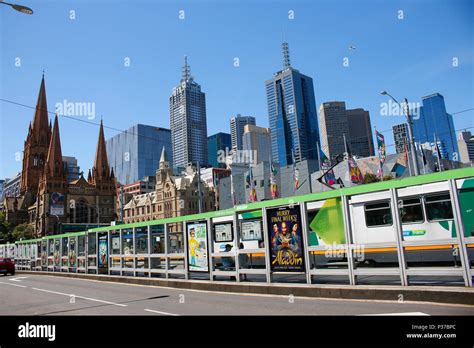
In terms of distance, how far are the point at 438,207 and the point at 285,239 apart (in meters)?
6.36

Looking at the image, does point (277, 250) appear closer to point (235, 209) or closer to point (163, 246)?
point (235, 209)

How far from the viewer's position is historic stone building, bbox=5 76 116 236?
391 ft

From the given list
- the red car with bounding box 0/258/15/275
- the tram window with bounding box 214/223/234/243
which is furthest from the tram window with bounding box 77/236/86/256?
the tram window with bounding box 214/223/234/243

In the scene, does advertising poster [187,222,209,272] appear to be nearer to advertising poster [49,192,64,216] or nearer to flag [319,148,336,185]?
flag [319,148,336,185]

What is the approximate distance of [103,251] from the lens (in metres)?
23.0

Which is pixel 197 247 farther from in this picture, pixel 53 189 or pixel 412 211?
pixel 53 189

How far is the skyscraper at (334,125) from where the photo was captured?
116469 millimetres

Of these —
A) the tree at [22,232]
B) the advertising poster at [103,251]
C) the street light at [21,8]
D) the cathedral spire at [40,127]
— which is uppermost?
the cathedral spire at [40,127]

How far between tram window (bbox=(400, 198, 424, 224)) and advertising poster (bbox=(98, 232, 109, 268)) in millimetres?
16974

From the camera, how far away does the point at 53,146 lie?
126625 millimetres

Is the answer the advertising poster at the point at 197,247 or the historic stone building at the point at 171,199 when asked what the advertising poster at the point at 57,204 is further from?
the advertising poster at the point at 197,247

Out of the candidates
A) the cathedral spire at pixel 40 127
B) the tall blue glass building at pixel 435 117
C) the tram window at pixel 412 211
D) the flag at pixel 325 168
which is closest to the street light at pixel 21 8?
the tram window at pixel 412 211

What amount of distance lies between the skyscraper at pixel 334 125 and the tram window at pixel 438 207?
101 m
